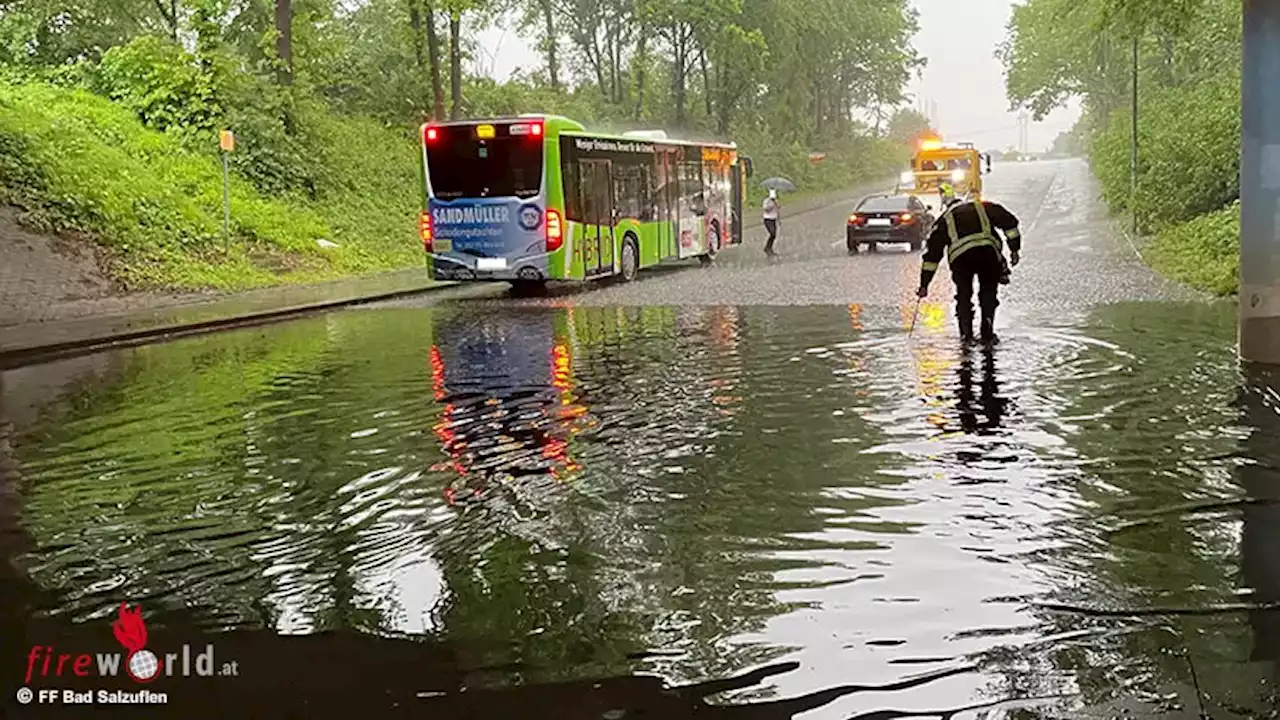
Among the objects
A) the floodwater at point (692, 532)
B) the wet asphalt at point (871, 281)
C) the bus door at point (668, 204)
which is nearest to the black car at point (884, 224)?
the wet asphalt at point (871, 281)

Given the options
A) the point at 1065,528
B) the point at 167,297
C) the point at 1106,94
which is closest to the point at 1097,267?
the point at 167,297

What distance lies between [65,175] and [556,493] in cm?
2034

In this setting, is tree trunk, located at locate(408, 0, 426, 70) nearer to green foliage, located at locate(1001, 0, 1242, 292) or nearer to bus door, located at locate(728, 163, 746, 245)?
bus door, located at locate(728, 163, 746, 245)

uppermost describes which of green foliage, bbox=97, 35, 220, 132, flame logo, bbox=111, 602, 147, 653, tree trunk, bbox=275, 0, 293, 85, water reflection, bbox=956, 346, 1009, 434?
tree trunk, bbox=275, 0, 293, 85

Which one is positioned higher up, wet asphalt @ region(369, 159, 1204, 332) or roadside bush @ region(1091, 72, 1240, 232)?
roadside bush @ region(1091, 72, 1240, 232)

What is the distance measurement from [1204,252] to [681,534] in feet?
60.6

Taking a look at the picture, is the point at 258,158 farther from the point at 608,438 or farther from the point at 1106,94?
the point at 1106,94

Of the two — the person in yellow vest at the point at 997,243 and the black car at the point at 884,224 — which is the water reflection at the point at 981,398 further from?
the black car at the point at 884,224

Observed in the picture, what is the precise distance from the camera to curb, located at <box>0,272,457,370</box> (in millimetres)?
15500

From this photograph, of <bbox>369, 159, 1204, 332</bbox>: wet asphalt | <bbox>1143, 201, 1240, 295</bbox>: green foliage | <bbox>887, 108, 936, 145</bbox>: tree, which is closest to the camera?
<bbox>369, 159, 1204, 332</bbox>: wet asphalt

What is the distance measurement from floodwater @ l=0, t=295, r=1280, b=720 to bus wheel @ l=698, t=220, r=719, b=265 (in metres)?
17.7

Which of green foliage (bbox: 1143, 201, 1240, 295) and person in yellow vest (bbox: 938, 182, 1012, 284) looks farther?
green foliage (bbox: 1143, 201, 1240, 295)

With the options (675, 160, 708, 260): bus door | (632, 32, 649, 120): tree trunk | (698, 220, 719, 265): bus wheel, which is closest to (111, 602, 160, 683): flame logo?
(675, 160, 708, 260): bus door

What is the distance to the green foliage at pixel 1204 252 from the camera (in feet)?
61.1
